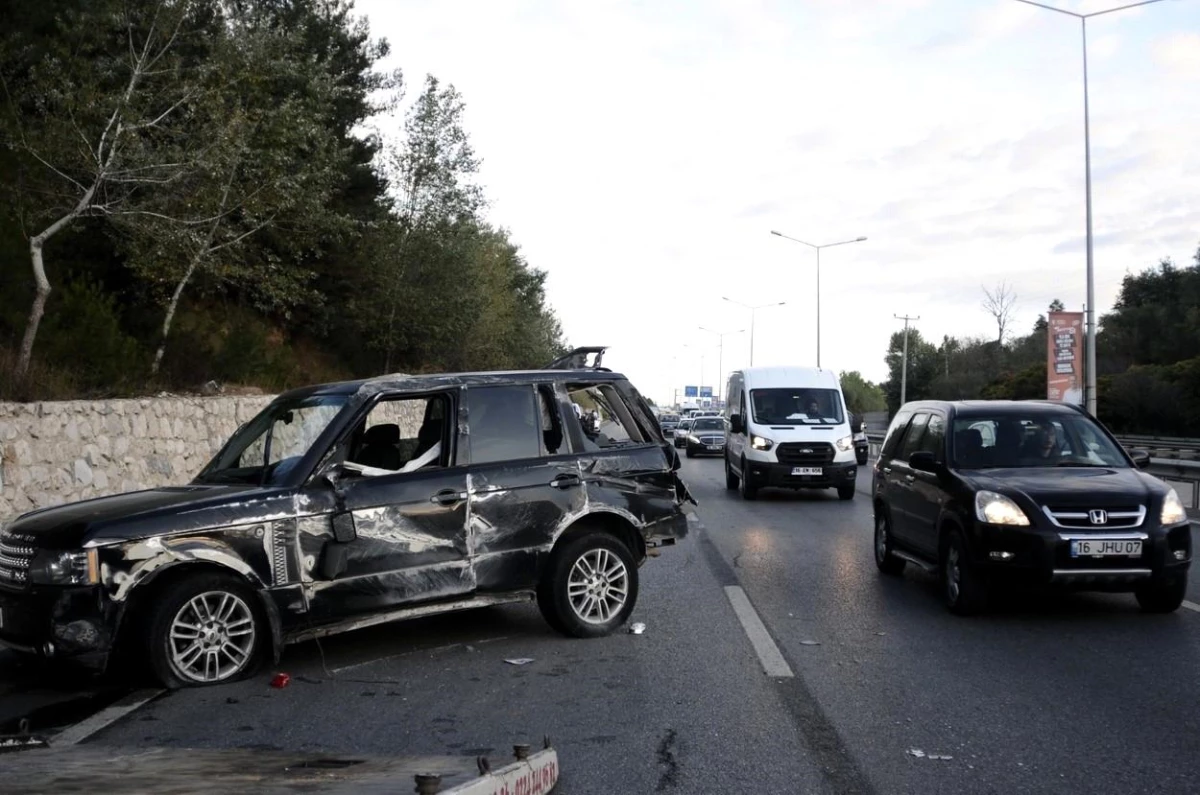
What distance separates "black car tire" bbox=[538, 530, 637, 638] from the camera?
791cm

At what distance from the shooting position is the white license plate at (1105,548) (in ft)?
27.3

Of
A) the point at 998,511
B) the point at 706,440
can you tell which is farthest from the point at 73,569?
the point at 706,440

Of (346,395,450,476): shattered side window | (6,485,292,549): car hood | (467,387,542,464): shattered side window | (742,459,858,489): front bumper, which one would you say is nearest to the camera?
(6,485,292,549): car hood

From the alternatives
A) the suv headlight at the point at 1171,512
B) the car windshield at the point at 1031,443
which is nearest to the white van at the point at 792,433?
the car windshield at the point at 1031,443

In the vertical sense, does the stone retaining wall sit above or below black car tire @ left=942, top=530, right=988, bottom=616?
above

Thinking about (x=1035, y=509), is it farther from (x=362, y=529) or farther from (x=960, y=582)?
(x=362, y=529)

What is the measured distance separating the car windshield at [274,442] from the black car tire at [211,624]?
2.48 ft

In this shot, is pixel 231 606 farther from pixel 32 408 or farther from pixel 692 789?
pixel 32 408

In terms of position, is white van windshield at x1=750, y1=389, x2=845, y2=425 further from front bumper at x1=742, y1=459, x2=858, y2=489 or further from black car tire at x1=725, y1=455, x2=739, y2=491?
black car tire at x1=725, y1=455, x2=739, y2=491

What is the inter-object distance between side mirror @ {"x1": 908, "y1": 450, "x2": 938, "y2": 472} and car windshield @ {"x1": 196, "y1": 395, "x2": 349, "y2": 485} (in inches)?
191

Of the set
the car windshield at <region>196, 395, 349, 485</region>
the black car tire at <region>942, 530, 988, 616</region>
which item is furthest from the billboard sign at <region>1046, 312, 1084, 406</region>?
the car windshield at <region>196, 395, 349, 485</region>

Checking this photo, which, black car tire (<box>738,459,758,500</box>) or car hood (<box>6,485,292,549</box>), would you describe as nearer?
car hood (<box>6,485,292,549</box>)

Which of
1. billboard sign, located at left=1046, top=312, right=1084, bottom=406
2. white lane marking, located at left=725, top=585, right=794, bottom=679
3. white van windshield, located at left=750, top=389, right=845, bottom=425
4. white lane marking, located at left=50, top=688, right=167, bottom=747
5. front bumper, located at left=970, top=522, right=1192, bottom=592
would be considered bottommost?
white lane marking, located at left=50, top=688, right=167, bottom=747

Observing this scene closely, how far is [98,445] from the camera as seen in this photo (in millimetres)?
15938
